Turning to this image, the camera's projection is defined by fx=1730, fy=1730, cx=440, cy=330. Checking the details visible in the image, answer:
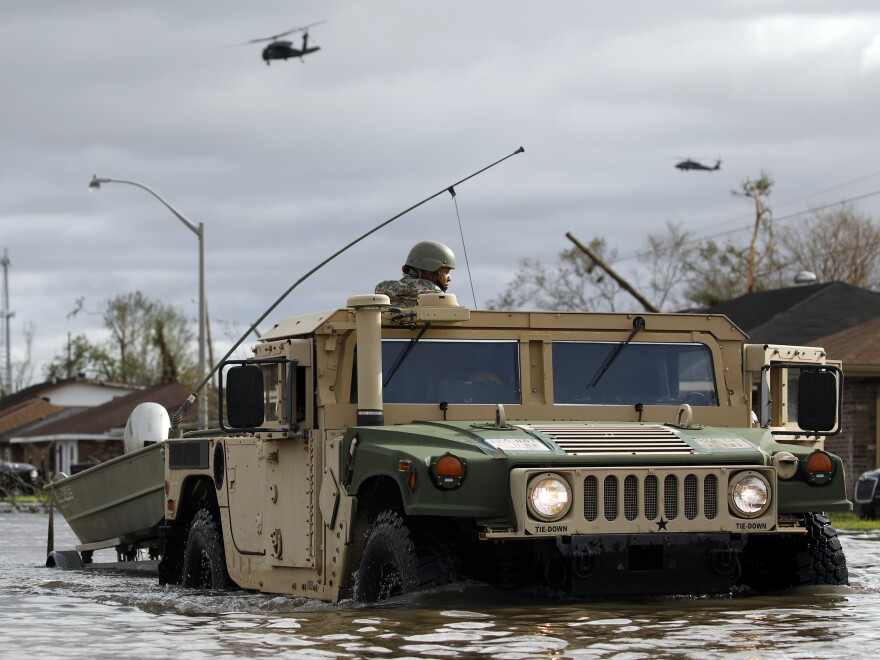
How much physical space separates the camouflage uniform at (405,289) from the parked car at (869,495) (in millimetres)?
→ 15557

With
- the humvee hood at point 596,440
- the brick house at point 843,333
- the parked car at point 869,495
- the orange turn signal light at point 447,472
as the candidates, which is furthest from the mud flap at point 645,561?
the brick house at point 843,333

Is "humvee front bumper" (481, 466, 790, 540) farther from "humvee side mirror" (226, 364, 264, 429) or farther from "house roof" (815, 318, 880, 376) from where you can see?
"house roof" (815, 318, 880, 376)

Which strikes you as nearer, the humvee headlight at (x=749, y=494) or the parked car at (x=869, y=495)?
the humvee headlight at (x=749, y=494)

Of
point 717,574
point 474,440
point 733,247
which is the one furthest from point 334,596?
point 733,247

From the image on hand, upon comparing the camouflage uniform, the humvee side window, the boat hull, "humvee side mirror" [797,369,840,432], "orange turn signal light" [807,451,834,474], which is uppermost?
the camouflage uniform

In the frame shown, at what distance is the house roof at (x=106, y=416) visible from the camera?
64688mm

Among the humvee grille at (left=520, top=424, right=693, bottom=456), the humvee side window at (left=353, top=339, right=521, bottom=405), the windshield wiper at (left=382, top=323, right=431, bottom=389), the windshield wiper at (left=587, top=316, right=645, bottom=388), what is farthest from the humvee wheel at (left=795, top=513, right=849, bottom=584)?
the windshield wiper at (left=382, top=323, right=431, bottom=389)

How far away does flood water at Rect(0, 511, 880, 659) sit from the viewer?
7688 mm

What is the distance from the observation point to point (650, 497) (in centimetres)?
865

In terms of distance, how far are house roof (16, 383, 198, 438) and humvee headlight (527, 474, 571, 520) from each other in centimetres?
5355

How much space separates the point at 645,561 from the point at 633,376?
1766mm

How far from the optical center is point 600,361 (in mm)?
10320

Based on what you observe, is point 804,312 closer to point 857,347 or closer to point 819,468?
point 857,347

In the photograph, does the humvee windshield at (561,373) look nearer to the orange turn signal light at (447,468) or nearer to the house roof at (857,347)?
the orange turn signal light at (447,468)
